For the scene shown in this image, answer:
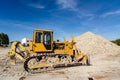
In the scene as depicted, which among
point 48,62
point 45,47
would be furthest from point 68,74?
point 45,47

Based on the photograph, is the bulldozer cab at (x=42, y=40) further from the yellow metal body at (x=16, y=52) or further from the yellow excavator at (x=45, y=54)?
the yellow metal body at (x=16, y=52)

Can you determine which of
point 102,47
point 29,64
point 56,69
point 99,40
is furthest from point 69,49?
point 99,40

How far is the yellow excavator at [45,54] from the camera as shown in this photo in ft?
41.1

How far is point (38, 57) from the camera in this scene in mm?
12844

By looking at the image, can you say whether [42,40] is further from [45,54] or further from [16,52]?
[16,52]

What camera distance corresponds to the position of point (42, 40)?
1341 cm

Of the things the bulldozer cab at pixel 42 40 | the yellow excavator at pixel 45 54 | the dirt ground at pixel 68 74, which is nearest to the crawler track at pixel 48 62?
the yellow excavator at pixel 45 54

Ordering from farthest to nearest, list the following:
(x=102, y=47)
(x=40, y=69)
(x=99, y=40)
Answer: (x=99, y=40), (x=102, y=47), (x=40, y=69)

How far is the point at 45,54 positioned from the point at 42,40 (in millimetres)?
1297

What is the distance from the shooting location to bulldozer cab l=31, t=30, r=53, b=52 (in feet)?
43.6

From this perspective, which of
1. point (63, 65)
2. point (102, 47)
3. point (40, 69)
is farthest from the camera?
point (102, 47)

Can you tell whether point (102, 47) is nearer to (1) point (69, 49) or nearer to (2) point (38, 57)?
(1) point (69, 49)

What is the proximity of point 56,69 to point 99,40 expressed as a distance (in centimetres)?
2181

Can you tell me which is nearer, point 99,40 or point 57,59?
point 57,59
